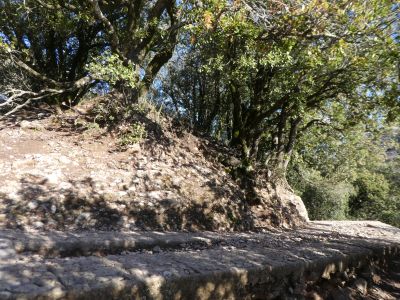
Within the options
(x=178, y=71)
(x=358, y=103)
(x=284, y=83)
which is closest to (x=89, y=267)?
(x=284, y=83)

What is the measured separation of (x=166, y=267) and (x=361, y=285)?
423cm

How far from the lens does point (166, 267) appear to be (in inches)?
165

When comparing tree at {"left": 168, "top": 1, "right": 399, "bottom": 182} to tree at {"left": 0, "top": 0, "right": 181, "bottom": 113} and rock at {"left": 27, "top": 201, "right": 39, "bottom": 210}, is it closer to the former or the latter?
tree at {"left": 0, "top": 0, "right": 181, "bottom": 113}

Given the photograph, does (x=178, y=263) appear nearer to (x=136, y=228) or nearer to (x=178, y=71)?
(x=136, y=228)

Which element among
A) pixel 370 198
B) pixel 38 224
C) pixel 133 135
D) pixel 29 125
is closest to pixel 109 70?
pixel 133 135

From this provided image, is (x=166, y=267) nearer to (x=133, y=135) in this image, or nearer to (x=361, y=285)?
(x=361, y=285)

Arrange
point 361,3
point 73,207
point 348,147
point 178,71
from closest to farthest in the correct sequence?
point 361,3 → point 73,207 → point 178,71 → point 348,147

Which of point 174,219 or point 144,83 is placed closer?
point 174,219

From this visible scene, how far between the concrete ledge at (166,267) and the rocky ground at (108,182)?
0.76 meters

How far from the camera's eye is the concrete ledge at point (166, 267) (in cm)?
329

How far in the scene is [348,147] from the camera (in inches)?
760

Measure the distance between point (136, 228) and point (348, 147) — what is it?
51.5ft

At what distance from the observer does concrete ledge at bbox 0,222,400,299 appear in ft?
10.8

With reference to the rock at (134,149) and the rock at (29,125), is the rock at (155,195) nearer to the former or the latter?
the rock at (134,149)
